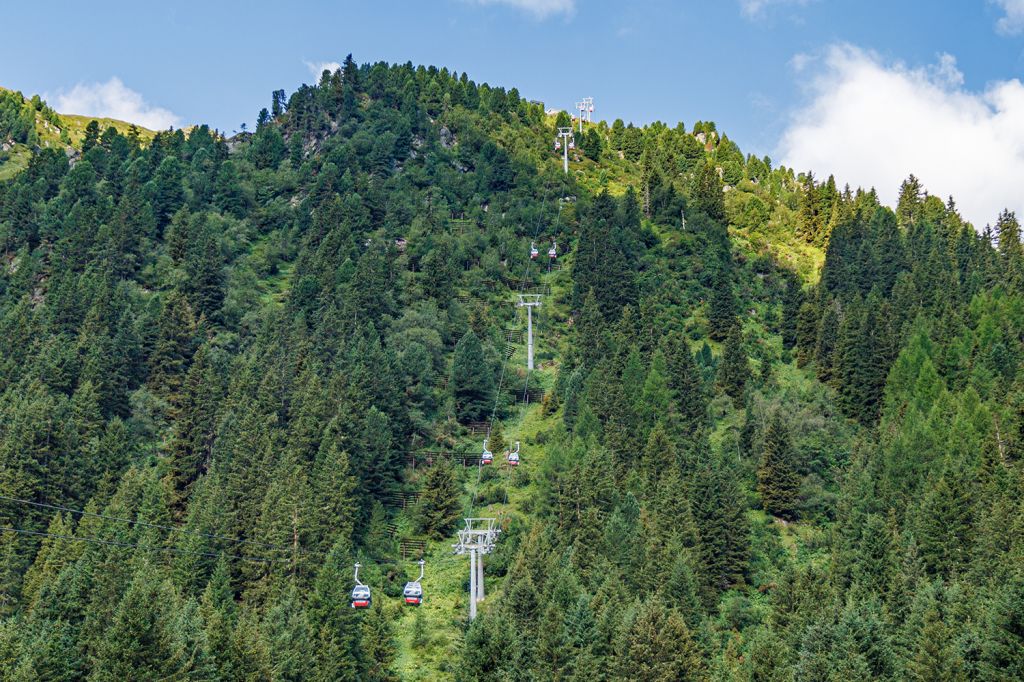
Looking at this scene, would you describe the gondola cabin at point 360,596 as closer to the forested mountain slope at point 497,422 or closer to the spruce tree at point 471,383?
the forested mountain slope at point 497,422

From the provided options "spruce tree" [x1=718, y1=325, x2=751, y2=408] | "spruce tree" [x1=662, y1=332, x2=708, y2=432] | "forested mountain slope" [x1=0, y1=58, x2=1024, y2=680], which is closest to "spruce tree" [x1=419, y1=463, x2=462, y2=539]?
"forested mountain slope" [x1=0, y1=58, x2=1024, y2=680]

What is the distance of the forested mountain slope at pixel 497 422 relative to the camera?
5919cm

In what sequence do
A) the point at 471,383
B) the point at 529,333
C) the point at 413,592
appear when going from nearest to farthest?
the point at 413,592 < the point at 471,383 < the point at 529,333

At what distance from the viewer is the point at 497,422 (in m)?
98.1

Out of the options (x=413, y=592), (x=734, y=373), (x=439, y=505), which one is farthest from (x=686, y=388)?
(x=413, y=592)

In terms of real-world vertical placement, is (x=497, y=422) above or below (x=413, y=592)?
above

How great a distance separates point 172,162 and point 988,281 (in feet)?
335

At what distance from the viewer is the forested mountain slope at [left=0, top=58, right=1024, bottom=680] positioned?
59188mm

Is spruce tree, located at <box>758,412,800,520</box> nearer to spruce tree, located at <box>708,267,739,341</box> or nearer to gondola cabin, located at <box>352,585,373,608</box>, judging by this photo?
spruce tree, located at <box>708,267,739,341</box>

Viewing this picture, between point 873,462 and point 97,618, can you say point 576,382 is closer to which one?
point 873,462

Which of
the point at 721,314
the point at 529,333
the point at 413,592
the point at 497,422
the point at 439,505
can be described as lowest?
the point at 413,592

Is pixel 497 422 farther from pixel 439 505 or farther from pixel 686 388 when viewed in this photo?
pixel 686 388

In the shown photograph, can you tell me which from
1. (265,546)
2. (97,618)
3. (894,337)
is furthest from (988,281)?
(97,618)

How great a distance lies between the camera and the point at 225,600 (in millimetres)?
66875
